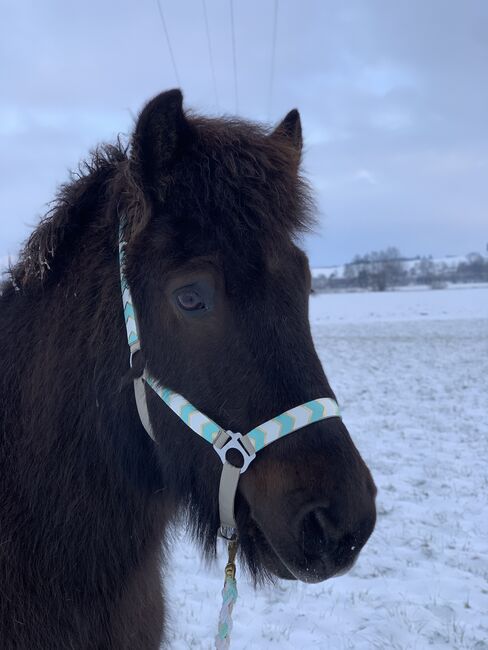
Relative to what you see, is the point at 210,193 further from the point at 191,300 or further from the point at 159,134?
the point at 191,300

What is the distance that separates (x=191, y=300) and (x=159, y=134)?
615 mm

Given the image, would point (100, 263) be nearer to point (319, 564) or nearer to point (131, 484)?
point (131, 484)

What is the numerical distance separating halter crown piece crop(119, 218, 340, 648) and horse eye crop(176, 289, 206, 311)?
0.23 metres

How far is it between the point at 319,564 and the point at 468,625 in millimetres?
2964

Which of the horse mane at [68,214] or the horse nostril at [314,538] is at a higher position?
the horse mane at [68,214]

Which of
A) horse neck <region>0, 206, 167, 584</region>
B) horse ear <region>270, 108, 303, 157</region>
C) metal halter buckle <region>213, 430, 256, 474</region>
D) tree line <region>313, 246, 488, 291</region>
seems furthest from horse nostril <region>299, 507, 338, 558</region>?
tree line <region>313, 246, 488, 291</region>

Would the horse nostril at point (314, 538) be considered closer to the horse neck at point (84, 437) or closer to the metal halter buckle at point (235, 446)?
the metal halter buckle at point (235, 446)

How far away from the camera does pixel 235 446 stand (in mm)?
A: 1798

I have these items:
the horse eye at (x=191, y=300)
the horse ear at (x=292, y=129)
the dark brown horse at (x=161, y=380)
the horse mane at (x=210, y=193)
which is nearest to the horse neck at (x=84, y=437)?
the dark brown horse at (x=161, y=380)

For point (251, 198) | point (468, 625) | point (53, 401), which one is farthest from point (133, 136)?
point (468, 625)

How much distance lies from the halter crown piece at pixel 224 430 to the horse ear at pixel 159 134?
25cm

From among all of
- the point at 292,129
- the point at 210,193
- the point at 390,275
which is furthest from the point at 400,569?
the point at 390,275

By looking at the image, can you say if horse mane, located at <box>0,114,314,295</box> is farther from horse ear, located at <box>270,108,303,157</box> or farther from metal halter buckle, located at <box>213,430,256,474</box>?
metal halter buckle, located at <box>213,430,256,474</box>

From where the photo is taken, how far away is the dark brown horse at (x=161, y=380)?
69.4 inches
